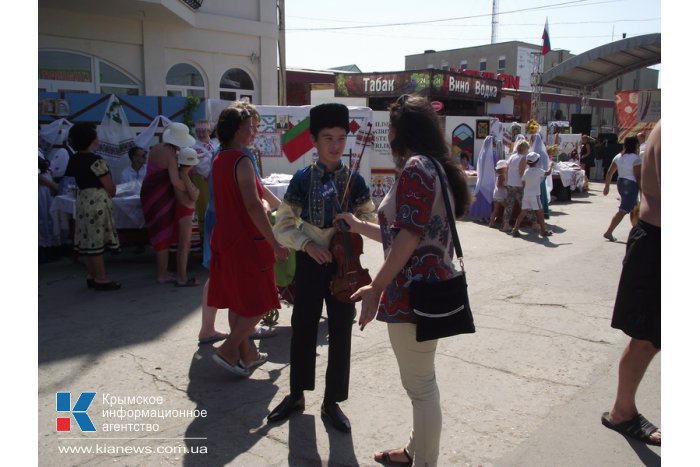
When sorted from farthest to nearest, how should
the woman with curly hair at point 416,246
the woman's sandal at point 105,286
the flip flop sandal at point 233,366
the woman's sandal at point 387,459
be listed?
the woman's sandal at point 105,286
the flip flop sandal at point 233,366
the woman's sandal at point 387,459
the woman with curly hair at point 416,246

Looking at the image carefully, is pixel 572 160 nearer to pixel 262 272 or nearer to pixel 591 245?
pixel 591 245

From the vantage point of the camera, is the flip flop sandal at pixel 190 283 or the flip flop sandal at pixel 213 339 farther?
the flip flop sandal at pixel 190 283

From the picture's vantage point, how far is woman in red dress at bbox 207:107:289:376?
11.9 feet

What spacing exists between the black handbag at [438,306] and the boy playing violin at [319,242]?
2.71ft

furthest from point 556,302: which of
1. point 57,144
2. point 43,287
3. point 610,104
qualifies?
point 610,104

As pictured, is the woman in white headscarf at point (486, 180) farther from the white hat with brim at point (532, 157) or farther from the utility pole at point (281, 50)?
the utility pole at point (281, 50)

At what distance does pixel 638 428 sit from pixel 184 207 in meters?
4.86

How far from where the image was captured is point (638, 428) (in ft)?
10.7

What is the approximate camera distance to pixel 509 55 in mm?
49938

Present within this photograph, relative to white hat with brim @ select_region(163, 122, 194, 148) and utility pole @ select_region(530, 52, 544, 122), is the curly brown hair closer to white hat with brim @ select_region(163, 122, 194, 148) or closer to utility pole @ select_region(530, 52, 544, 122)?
white hat with brim @ select_region(163, 122, 194, 148)

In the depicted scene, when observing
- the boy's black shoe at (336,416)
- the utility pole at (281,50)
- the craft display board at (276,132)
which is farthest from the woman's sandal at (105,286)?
the utility pole at (281,50)

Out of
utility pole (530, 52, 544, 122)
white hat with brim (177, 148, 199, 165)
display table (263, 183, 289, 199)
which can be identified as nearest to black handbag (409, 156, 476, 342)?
white hat with brim (177, 148, 199, 165)

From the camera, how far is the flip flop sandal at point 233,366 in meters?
3.86

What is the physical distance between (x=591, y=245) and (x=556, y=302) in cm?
381
